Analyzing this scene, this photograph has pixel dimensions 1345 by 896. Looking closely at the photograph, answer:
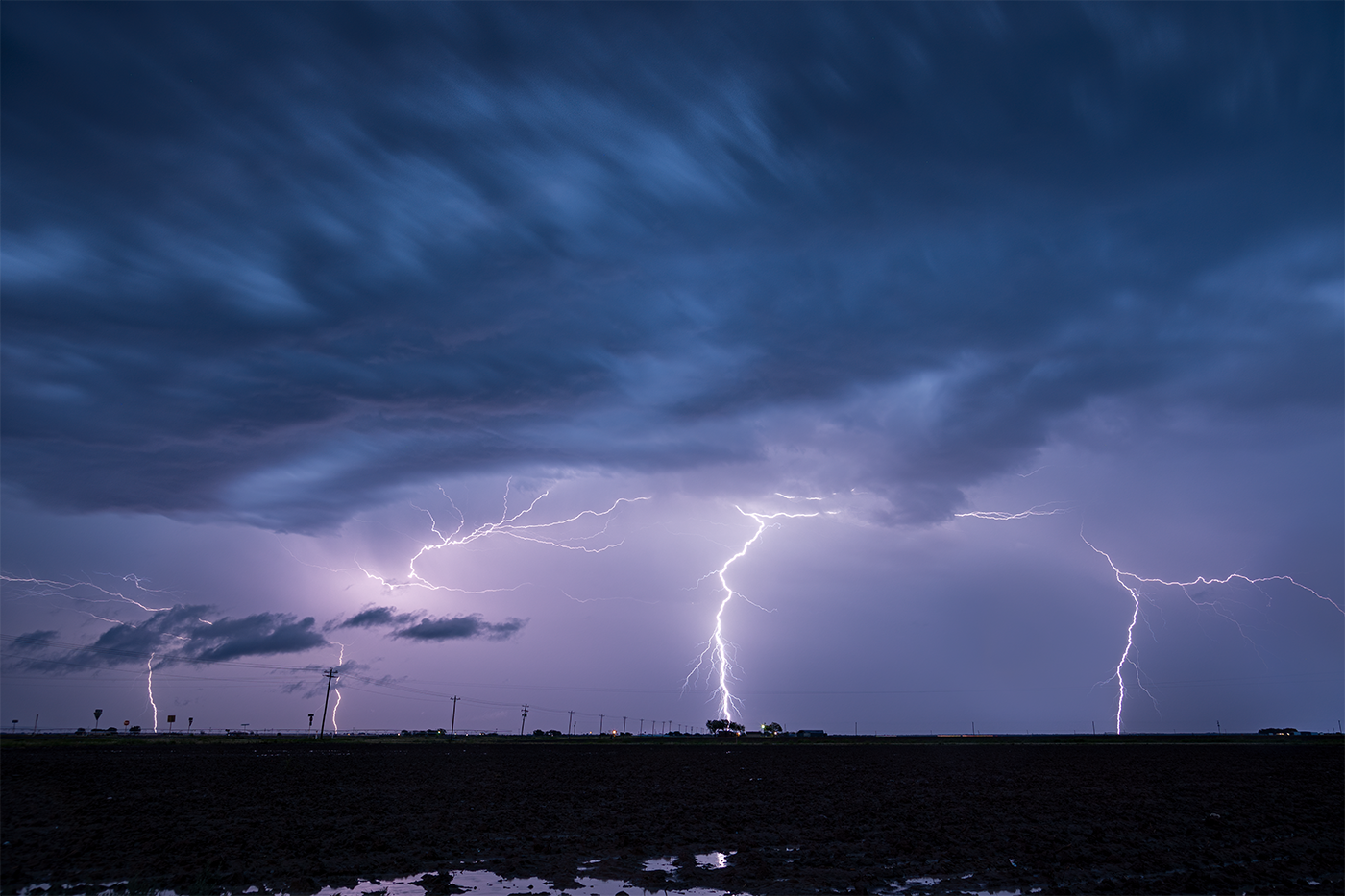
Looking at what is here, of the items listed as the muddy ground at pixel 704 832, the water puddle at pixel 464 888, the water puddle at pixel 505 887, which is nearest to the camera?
the water puddle at pixel 464 888

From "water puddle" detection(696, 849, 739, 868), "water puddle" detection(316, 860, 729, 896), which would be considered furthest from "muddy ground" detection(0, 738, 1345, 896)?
"water puddle" detection(316, 860, 729, 896)

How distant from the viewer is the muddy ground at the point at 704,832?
15.4 m

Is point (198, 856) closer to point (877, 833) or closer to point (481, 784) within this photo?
point (877, 833)

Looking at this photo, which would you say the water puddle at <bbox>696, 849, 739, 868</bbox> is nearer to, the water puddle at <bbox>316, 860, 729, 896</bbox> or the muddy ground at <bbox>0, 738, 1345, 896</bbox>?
the muddy ground at <bbox>0, 738, 1345, 896</bbox>

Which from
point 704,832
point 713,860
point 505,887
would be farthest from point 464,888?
point 704,832

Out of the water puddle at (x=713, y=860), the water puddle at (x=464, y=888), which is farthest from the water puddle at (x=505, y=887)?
the water puddle at (x=713, y=860)

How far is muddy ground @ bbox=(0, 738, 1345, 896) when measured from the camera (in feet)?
50.4

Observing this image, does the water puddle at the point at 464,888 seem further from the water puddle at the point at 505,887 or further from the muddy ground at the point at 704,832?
the muddy ground at the point at 704,832

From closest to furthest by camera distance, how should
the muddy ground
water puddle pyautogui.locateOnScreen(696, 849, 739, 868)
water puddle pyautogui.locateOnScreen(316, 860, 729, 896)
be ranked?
water puddle pyautogui.locateOnScreen(316, 860, 729, 896), the muddy ground, water puddle pyautogui.locateOnScreen(696, 849, 739, 868)

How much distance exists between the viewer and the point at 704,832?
2111 centimetres

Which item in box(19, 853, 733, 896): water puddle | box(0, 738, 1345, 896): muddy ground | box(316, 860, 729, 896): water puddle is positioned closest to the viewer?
box(19, 853, 733, 896): water puddle

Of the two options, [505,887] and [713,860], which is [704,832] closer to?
[713,860]

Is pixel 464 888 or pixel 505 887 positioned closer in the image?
pixel 464 888

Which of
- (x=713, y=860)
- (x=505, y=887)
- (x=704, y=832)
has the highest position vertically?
(x=505, y=887)
